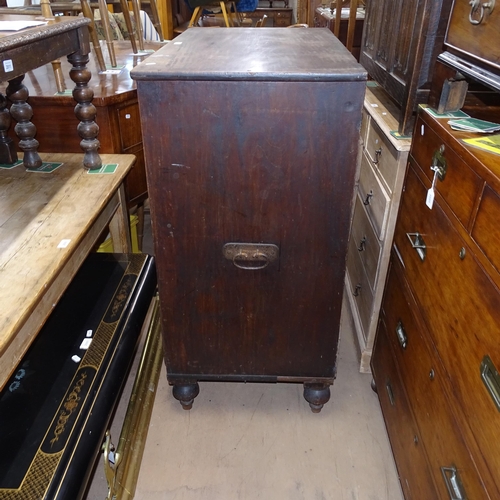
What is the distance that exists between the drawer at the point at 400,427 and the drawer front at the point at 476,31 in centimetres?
86

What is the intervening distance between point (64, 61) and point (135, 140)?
0.85 m

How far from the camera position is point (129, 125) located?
198 cm

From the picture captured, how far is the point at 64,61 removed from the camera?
250 centimetres

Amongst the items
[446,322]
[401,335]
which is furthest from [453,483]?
[401,335]

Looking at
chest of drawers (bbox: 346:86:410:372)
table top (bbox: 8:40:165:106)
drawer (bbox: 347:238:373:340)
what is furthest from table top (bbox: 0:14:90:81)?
drawer (bbox: 347:238:373:340)

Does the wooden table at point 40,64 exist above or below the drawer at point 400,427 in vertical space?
above

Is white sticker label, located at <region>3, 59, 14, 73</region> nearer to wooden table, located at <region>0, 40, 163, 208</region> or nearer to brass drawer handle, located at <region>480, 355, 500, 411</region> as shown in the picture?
wooden table, located at <region>0, 40, 163, 208</region>

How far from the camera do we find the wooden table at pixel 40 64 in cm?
122

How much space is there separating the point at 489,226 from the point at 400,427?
74 centimetres

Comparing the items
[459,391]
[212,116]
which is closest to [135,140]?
[212,116]

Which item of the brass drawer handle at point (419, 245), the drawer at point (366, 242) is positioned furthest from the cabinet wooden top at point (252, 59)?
the drawer at point (366, 242)

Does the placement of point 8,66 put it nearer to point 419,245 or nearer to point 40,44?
point 40,44

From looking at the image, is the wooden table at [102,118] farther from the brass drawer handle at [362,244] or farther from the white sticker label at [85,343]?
the brass drawer handle at [362,244]

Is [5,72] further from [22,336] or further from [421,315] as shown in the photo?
[421,315]
